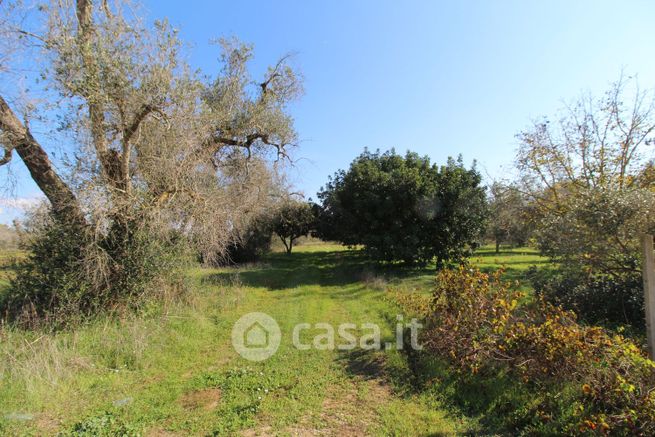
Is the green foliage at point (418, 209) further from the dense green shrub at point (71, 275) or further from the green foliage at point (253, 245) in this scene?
the dense green shrub at point (71, 275)

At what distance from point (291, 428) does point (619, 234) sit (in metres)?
5.81

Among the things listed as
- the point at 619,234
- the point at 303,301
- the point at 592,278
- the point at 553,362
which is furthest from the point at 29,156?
the point at 592,278

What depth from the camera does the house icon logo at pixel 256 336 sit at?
587 centimetres

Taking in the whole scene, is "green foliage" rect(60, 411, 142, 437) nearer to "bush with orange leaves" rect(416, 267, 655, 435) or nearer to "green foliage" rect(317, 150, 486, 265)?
"bush with orange leaves" rect(416, 267, 655, 435)

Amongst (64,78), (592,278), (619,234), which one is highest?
(64,78)

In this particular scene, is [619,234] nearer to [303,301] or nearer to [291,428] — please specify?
[291,428]

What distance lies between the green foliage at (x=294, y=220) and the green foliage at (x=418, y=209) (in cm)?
1124

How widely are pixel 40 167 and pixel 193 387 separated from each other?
6.73 metres

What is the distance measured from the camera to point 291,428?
349cm

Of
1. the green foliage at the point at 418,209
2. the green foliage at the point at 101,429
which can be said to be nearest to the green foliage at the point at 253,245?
the green foliage at the point at 418,209

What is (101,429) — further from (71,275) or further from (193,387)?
(71,275)

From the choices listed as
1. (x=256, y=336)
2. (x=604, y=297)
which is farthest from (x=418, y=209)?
(x=256, y=336)

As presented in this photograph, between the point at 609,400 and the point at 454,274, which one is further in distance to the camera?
the point at 454,274

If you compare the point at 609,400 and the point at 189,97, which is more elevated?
the point at 189,97
